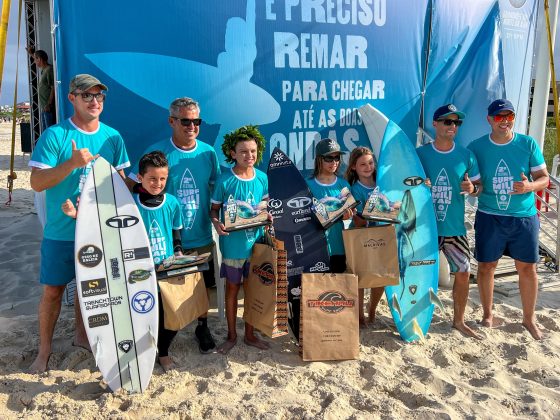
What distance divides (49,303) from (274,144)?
84.3 inches

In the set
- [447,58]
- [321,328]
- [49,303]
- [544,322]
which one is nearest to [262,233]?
[321,328]

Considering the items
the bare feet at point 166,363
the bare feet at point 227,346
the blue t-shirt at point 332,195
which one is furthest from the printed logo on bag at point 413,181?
the bare feet at point 166,363

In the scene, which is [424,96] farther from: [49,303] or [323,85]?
[49,303]

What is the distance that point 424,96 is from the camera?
4840mm

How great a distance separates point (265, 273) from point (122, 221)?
885 millimetres

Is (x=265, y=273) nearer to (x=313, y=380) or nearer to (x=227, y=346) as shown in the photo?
(x=227, y=346)

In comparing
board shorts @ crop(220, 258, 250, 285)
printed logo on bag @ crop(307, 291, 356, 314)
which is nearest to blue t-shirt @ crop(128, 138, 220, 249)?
board shorts @ crop(220, 258, 250, 285)

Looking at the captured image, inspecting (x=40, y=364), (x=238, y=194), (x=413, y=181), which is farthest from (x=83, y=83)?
(x=413, y=181)

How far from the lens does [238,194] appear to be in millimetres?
2963

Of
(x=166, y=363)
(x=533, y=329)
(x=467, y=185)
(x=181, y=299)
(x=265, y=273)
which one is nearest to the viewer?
(x=181, y=299)

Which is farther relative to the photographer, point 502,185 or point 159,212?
point 502,185

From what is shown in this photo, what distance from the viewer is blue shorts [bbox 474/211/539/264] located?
3322mm

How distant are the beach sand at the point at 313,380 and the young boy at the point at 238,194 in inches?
14.8

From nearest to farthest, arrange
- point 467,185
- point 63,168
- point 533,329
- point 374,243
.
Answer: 1. point 63,168
2. point 374,243
3. point 467,185
4. point 533,329
